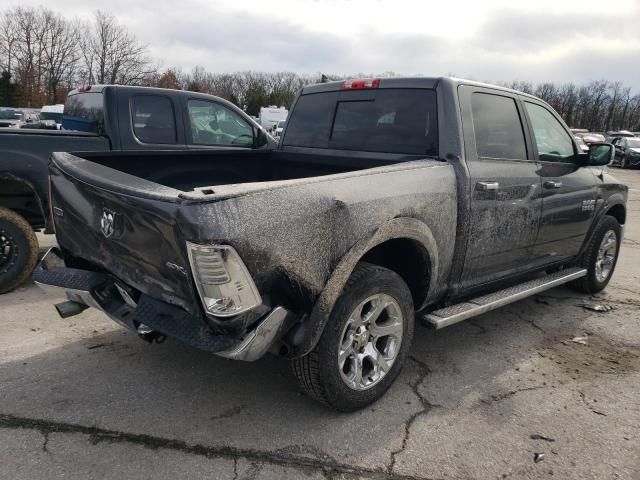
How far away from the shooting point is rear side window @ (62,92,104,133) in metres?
6.11

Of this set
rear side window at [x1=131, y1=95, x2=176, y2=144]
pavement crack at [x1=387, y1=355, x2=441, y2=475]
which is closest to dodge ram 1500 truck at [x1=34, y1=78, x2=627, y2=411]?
pavement crack at [x1=387, y1=355, x2=441, y2=475]

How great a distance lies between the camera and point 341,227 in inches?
105

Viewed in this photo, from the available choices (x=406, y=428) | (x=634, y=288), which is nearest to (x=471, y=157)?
(x=406, y=428)

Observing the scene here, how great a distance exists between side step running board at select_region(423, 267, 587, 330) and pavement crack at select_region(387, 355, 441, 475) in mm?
419

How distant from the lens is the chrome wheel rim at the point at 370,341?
2920 mm

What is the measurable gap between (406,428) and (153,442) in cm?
135

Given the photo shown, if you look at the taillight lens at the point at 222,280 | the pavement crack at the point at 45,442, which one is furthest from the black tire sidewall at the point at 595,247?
the pavement crack at the point at 45,442

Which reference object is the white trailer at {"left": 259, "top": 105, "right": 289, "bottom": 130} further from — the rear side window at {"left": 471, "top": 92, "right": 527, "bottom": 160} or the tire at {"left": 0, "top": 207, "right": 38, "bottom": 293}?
the rear side window at {"left": 471, "top": 92, "right": 527, "bottom": 160}

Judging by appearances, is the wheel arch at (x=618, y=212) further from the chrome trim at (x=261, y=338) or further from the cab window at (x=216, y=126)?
the cab window at (x=216, y=126)

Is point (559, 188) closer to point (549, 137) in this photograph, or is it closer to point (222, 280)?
point (549, 137)

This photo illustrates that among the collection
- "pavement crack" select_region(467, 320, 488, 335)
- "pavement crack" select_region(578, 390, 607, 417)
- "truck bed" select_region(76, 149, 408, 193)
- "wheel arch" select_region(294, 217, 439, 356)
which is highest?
"truck bed" select_region(76, 149, 408, 193)

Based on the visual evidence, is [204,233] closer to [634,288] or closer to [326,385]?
[326,385]

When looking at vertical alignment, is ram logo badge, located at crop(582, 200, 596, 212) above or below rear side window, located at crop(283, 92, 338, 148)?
below

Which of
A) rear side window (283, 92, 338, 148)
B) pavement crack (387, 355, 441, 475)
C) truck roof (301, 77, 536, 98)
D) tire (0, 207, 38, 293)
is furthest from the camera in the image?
tire (0, 207, 38, 293)
